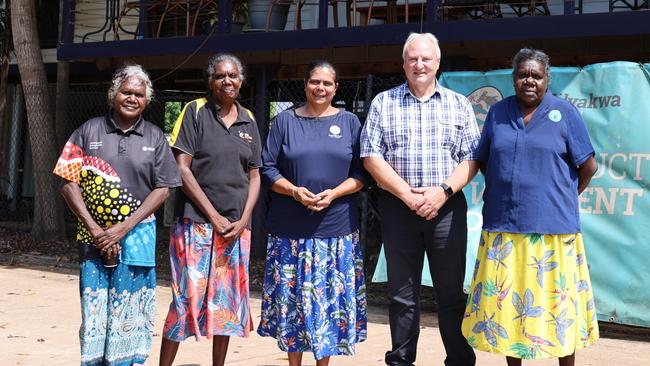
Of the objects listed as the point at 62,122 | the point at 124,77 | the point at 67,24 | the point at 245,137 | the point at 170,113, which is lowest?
the point at 245,137

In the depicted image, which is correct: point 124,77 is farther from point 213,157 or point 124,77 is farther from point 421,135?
point 421,135

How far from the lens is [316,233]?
17.6 ft

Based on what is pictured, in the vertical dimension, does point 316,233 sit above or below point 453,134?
below

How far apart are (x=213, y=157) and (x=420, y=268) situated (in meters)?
1.28

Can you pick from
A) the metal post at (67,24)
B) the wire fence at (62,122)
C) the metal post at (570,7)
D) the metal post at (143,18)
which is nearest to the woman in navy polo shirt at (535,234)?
the metal post at (570,7)

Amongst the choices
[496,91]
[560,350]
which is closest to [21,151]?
[496,91]

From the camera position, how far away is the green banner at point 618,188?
22.7 ft

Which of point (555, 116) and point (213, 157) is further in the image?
point (213, 157)

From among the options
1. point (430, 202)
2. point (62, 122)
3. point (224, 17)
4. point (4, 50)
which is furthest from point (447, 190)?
point (4, 50)

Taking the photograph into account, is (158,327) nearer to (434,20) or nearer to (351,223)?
(351,223)

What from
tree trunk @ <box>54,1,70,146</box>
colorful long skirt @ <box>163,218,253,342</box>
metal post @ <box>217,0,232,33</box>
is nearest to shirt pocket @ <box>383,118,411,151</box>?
colorful long skirt @ <box>163,218,253,342</box>

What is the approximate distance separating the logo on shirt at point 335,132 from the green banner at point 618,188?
2.51m

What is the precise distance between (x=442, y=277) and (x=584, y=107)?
247cm

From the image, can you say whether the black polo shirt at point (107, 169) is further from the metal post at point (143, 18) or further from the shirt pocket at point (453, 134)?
the metal post at point (143, 18)
